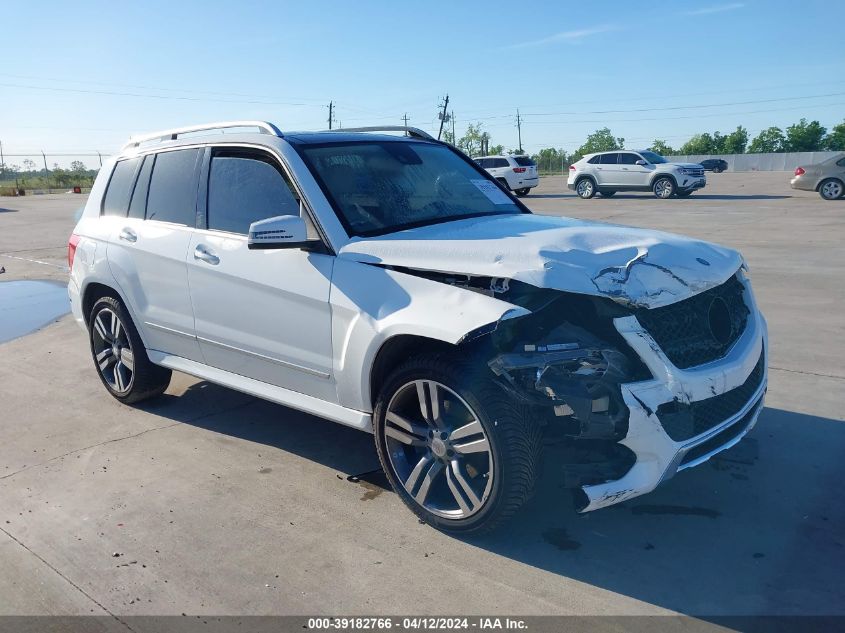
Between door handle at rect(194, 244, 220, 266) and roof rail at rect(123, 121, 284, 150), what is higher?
roof rail at rect(123, 121, 284, 150)

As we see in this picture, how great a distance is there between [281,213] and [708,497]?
271 cm

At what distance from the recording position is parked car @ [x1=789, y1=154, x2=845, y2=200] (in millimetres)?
22594

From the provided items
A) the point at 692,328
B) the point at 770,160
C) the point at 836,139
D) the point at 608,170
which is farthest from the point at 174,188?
the point at 836,139

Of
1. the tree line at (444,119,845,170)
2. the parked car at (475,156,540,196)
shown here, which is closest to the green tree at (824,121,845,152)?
the tree line at (444,119,845,170)

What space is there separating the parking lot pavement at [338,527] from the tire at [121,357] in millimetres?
165

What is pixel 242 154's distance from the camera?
4539 mm

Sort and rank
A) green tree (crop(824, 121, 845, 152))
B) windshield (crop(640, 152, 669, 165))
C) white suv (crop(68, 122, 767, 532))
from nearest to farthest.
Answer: white suv (crop(68, 122, 767, 532)), windshield (crop(640, 152, 669, 165)), green tree (crop(824, 121, 845, 152))

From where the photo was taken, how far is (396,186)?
14.6ft

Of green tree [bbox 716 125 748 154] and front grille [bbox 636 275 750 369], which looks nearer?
front grille [bbox 636 275 750 369]

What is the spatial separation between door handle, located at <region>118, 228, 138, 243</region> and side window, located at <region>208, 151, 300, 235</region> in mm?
825

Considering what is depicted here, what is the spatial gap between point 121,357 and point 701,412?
161 inches

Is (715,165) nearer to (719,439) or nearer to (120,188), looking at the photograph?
(120,188)

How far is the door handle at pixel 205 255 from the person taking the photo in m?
4.49

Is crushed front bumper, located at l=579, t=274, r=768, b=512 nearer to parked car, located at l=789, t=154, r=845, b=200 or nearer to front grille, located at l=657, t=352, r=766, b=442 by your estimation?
front grille, located at l=657, t=352, r=766, b=442
